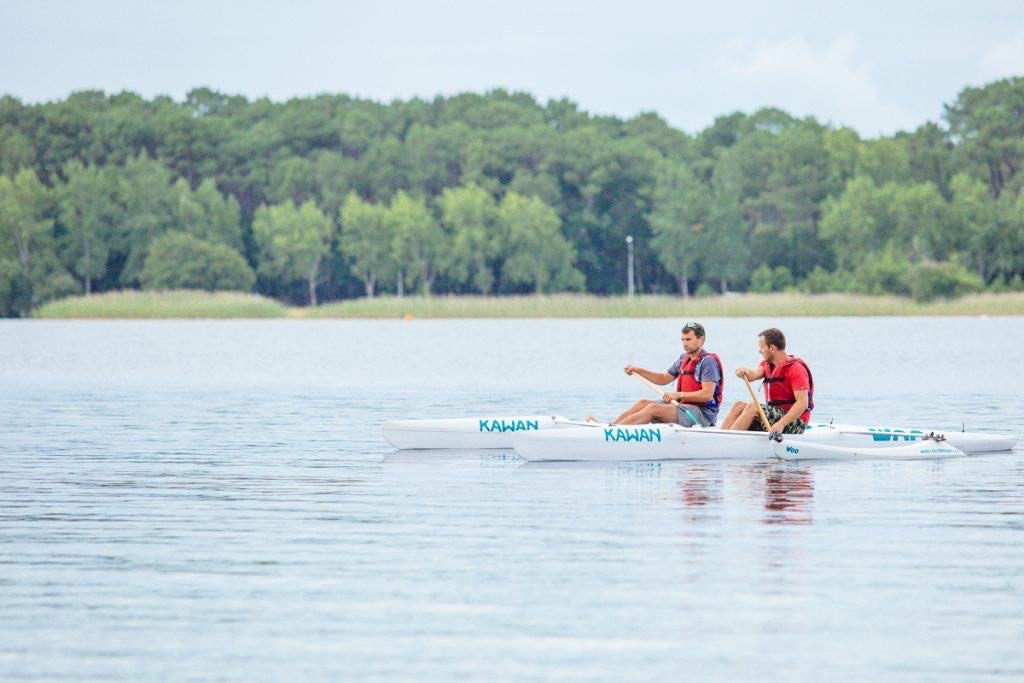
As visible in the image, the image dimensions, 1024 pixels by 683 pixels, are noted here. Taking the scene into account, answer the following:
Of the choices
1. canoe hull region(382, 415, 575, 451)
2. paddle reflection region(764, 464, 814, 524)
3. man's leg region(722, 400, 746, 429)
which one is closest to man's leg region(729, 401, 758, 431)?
man's leg region(722, 400, 746, 429)

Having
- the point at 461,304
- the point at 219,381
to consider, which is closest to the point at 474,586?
the point at 219,381

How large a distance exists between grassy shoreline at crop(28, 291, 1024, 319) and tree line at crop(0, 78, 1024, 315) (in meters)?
13.5

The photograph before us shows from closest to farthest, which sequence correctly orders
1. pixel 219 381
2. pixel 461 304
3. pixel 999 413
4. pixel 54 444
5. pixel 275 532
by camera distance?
pixel 275 532
pixel 54 444
pixel 999 413
pixel 219 381
pixel 461 304

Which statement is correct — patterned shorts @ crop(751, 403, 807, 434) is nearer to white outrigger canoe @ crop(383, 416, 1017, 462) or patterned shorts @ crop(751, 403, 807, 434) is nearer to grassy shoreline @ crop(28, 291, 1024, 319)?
white outrigger canoe @ crop(383, 416, 1017, 462)

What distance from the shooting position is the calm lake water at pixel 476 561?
8.04 meters

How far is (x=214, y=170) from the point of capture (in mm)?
118125

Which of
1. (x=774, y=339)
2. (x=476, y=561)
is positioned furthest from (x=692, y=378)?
(x=476, y=561)

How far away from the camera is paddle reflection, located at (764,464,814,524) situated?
41.3 ft

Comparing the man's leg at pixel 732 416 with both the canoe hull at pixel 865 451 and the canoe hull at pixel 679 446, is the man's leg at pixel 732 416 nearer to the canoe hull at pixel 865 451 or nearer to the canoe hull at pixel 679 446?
the canoe hull at pixel 679 446

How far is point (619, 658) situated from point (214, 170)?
113300mm

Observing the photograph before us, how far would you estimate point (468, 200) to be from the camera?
109 meters

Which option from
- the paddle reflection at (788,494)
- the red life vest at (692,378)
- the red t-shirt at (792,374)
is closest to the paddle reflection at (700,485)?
the paddle reflection at (788,494)

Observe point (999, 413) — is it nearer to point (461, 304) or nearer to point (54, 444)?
point (54, 444)

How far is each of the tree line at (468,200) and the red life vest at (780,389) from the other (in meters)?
82.4
